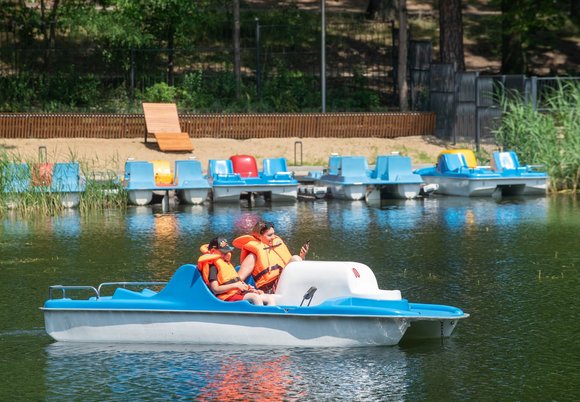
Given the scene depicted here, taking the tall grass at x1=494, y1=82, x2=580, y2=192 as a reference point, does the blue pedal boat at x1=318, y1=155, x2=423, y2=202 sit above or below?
below

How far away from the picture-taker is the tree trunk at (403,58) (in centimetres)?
4450

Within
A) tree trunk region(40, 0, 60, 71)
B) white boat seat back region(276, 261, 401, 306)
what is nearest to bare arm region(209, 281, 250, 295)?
white boat seat back region(276, 261, 401, 306)

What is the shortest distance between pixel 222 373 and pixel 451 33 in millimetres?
33332

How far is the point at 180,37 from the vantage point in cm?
4825

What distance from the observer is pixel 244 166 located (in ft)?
112

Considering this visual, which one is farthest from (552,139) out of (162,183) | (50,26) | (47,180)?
(50,26)

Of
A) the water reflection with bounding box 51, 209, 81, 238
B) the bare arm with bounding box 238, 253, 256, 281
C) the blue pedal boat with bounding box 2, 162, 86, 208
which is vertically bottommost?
the water reflection with bounding box 51, 209, 81, 238

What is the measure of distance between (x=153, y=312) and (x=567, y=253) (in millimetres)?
10009

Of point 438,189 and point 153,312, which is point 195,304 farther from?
point 438,189

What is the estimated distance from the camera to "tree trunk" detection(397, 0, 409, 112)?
1752 inches

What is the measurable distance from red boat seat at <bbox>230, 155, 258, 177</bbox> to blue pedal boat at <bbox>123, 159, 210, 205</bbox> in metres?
1.18

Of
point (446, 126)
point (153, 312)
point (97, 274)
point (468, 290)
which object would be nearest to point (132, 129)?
point (446, 126)

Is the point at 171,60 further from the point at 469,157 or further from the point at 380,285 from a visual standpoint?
the point at 380,285

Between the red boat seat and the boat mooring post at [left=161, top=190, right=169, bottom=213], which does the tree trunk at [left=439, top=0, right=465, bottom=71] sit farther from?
the boat mooring post at [left=161, top=190, right=169, bottom=213]
